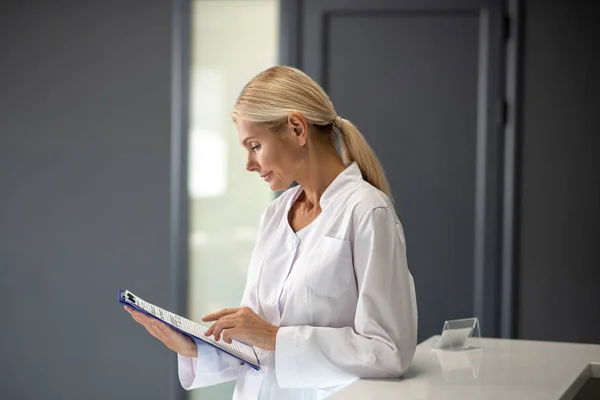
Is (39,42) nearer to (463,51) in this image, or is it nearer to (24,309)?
(24,309)

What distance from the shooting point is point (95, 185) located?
12.4 ft

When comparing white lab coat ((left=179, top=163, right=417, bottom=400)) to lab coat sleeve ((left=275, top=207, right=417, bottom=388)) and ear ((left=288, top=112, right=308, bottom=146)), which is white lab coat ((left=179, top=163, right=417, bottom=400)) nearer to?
lab coat sleeve ((left=275, top=207, right=417, bottom=388))

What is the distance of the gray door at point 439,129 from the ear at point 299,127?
1.62 meters

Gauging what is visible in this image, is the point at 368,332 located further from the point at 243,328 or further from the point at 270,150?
the point at 270,150

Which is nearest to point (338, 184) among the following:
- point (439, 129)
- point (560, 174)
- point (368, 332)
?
point (368, 332)

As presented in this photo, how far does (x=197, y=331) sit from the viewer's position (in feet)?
5.73

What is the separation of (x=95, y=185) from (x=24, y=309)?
2.16 ft

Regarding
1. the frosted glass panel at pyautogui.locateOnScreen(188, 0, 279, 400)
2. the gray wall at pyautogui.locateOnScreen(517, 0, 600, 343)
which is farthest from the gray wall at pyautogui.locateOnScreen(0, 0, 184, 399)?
the gray wall at pyautogui.locateOnScreen(517, 0, 600, 343)

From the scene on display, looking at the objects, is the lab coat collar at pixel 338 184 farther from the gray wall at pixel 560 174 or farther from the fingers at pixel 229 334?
the gray wall at pixel 560 174

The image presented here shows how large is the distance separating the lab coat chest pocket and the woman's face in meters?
0.22

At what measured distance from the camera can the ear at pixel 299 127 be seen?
178cm

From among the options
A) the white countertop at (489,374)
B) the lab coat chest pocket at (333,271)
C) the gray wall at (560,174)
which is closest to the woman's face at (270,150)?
the lab coat chest pocket at (333,271)

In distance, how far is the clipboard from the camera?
1.66 m

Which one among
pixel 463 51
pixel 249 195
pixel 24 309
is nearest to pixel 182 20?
pixel 249 195
